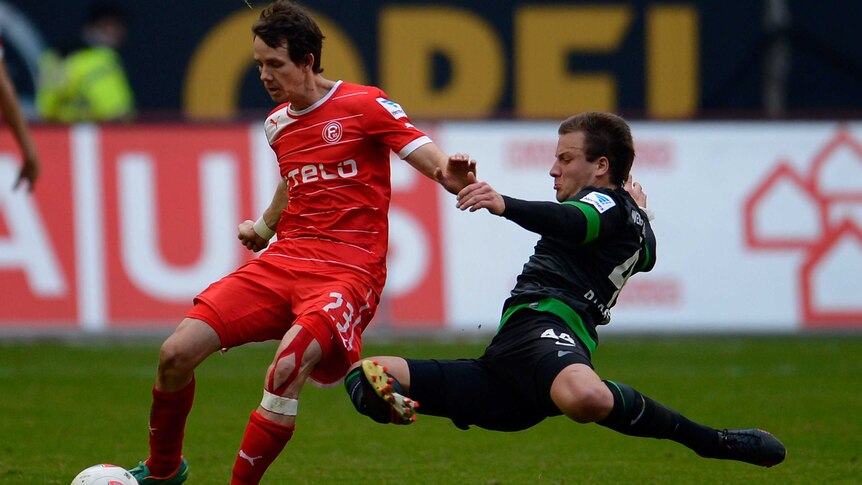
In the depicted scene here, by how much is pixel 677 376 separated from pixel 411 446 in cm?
327

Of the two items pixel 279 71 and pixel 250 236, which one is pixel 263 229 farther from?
pixel 279 71

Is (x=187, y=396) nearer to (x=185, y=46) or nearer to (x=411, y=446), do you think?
(x=411, y=446)

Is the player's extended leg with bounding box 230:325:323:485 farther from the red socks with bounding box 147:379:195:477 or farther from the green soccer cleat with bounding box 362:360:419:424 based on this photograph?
the red socks with bounding box 147:379:195:477

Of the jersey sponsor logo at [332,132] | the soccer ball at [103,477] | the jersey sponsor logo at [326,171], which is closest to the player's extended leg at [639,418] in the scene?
the jersey sponsor logo at [326,171]

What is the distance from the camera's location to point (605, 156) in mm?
6109

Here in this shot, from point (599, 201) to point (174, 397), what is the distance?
6.45ft

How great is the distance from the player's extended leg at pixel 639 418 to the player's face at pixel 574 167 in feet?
2.85

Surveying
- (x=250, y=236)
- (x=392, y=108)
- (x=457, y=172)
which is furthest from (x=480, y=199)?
(x=250, y=236)

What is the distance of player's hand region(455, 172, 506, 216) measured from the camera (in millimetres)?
5293

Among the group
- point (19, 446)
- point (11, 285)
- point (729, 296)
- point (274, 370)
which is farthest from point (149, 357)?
point (274, 370)

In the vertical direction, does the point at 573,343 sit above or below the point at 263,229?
below

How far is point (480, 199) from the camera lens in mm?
5301

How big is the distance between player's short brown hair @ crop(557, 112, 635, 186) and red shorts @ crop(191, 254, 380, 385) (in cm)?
114

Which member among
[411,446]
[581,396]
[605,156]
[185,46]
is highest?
[185,46]
